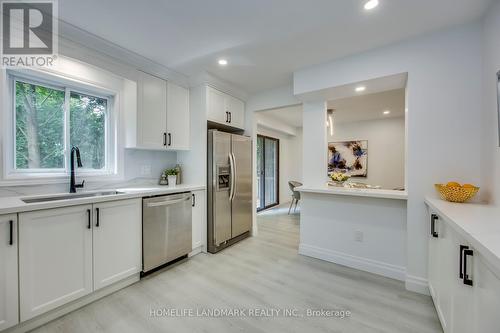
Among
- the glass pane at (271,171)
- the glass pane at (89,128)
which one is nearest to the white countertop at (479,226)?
the glass pane at (89,128)

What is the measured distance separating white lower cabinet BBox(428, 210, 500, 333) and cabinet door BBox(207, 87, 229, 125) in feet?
8.97

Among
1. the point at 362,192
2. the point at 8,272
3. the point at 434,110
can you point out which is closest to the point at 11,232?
the point at 8,272

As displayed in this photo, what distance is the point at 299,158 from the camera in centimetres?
692

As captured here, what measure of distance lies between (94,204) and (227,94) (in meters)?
2.34

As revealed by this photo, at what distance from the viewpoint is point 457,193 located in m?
1.71

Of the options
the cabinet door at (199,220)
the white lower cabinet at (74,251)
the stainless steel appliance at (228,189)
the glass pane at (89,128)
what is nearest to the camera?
the white lower cabinet at (74,251)

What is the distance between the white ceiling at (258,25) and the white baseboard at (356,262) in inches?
95.0

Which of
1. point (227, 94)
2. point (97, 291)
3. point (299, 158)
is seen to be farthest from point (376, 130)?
point (97, 291)

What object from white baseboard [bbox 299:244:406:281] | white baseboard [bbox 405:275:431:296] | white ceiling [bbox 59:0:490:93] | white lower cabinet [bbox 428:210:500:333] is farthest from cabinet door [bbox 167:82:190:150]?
white baseboard [bbox 405:275:431:296]

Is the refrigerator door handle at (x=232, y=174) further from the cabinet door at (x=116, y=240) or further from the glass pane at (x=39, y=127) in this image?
the glass pane at (x=39, y=127)

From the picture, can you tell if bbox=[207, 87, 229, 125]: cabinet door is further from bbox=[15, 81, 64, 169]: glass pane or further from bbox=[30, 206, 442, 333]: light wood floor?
bbox=[30, 206, 442, 333]: light wood floor

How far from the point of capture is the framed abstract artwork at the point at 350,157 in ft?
17.9

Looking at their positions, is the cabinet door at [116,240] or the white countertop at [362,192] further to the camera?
the white countertop at [362,192]

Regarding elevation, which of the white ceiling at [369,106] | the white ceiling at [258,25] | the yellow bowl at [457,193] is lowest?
the yellow bowl at [457,193]
